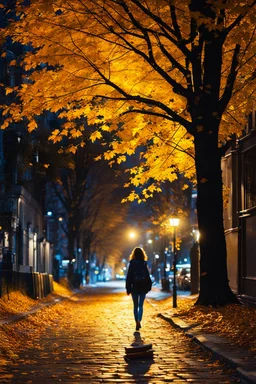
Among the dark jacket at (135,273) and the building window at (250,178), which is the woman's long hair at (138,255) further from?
the building window at (250,178)

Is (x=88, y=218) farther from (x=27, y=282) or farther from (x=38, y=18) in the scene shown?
(x=38, y=18)

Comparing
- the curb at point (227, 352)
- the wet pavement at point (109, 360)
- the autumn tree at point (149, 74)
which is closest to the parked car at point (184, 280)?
the autumn tree at point (149, 74)

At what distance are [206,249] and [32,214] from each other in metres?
31.0

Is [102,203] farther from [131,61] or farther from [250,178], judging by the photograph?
[131,61]

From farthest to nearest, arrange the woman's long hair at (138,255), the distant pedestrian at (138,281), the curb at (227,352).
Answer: the woman's long hair at (138,255) → the distant pedestrian at (138,281) → the curb at (227,352)

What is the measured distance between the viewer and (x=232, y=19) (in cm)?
1945

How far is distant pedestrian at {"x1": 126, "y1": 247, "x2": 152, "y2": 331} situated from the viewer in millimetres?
18500

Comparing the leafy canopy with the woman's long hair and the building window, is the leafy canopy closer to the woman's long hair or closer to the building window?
the building window

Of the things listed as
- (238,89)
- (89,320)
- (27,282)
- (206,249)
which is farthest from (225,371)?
(27,282)

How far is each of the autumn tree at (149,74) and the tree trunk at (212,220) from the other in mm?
26

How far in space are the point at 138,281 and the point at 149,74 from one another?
5690 millimetres

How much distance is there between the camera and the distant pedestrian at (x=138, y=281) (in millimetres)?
18500

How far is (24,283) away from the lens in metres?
30.8

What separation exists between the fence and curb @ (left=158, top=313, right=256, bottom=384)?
10733mm
